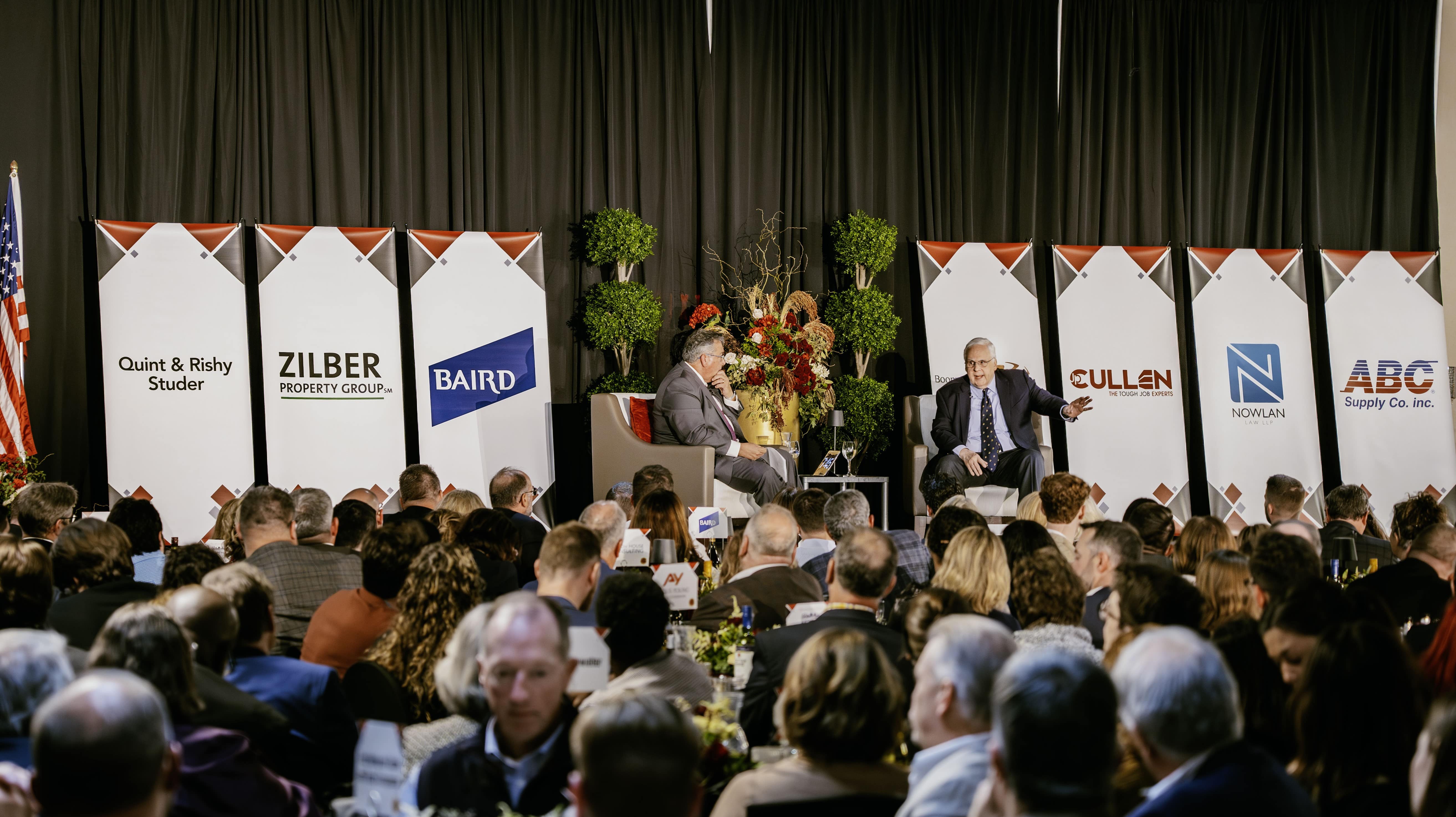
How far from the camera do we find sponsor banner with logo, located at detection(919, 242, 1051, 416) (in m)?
8.95

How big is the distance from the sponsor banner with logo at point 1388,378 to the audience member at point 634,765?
9.14 meters

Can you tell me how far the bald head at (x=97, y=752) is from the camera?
1.49 metres

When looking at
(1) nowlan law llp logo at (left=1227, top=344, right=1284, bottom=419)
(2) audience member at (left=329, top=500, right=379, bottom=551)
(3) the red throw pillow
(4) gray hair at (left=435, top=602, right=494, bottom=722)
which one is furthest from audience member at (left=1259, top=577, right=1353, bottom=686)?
(1) nowlan law llp logo at (left=1227, top=344, right=1284, bottom=419)

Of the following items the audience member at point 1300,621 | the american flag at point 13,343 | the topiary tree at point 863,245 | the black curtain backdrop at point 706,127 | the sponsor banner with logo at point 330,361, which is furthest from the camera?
the topiary tree at point 863,245

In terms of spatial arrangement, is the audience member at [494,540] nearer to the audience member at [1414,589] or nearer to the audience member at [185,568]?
the audience member at [185,568]

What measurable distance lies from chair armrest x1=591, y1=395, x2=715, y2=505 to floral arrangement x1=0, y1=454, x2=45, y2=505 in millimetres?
3007

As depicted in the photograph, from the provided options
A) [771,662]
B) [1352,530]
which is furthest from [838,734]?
[1352,530]

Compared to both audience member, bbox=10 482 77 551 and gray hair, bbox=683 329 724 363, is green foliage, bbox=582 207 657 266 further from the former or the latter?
audience member, bbox=10 482 77 551

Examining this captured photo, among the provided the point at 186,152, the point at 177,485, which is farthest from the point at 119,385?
the point at 186,152

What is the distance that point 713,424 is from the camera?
25.1ft

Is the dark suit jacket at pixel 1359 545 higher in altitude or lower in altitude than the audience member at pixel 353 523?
lower

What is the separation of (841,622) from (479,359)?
5.55 metres

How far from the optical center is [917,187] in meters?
9.67

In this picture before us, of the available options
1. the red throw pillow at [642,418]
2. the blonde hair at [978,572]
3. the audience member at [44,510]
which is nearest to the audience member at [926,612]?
the blonde hair at [978,572]
